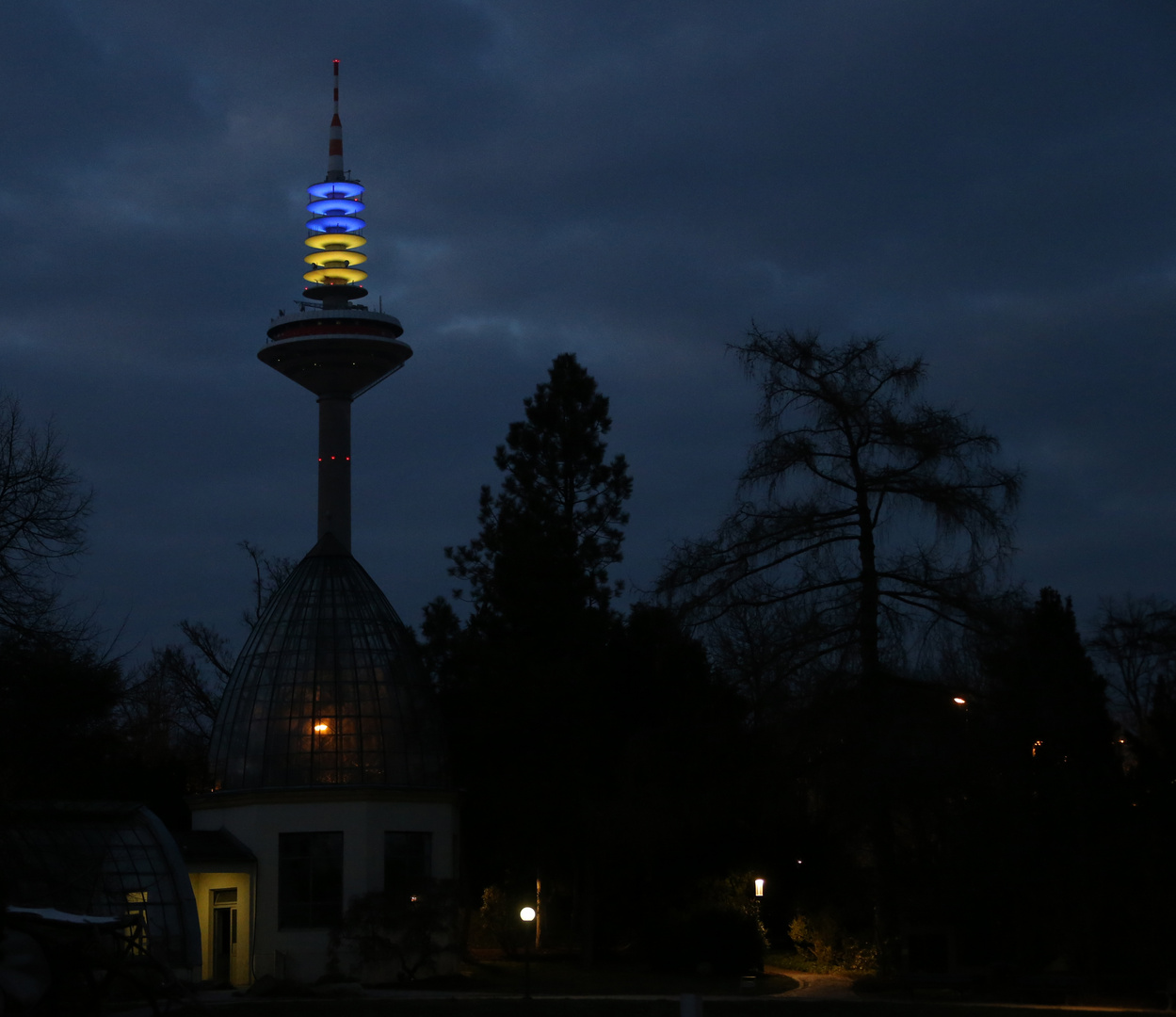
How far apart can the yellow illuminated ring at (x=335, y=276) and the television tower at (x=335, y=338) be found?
39 mm

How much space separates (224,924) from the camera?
41.6m

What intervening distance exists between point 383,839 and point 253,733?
5.13 meters

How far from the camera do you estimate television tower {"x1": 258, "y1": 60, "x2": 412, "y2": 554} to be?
181 ft

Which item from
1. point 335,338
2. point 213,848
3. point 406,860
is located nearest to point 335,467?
point 335,338

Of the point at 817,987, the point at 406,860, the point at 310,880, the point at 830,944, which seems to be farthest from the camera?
the point at 406,860

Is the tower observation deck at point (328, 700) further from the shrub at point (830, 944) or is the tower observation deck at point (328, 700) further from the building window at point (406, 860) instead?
the shrub at point (830, 944)

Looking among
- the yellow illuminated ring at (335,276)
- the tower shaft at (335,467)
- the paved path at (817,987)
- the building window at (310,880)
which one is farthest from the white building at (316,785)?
the yellow illuminated ring at (335,276)

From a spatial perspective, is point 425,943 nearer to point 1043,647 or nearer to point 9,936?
point 1043,647

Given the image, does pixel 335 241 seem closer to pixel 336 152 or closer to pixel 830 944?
pixel 336 152

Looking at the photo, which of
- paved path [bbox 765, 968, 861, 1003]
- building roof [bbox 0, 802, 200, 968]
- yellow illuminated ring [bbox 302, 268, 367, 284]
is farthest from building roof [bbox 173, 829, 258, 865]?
yellow illuminated ring [bbox 302, 268, 367, 284]

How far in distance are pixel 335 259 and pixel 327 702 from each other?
25.2m

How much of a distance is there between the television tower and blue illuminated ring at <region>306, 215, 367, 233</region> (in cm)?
4

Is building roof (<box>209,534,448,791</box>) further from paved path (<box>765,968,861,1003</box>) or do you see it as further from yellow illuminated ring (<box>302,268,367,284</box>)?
yellow illuminated ring (<box>302,268,367,284</box>)

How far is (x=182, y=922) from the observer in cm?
3744
